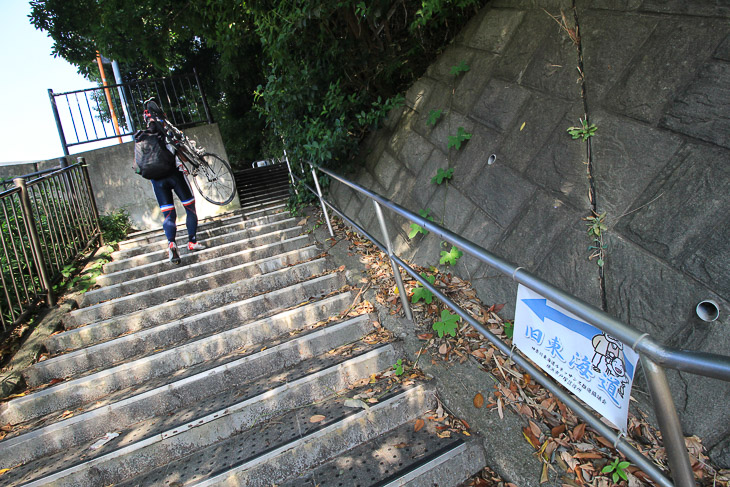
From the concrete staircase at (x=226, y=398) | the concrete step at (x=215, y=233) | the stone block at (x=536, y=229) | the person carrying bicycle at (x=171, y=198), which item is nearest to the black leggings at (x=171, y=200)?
the person carrying bicycle at (x=171, y=198)

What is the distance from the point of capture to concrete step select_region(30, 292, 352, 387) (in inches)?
119

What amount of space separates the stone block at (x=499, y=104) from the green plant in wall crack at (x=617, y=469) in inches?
89.0

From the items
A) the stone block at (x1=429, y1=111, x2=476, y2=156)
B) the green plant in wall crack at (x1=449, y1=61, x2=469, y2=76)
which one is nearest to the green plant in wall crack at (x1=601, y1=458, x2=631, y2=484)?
the stone block at (x1=429, y1=111, x2=476, y2=156)

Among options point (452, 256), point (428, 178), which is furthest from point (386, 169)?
point (452, 256)

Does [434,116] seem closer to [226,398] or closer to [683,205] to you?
[683,205]

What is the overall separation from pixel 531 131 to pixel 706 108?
1.02 meters

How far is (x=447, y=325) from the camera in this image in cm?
243

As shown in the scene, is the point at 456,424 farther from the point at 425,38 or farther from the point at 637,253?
the point at 425,38

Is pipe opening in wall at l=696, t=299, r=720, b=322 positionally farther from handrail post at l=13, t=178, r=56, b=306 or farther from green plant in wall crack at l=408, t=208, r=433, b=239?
handrail post at l=13, t=178, r=56, b=306

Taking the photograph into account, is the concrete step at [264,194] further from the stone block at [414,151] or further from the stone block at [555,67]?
the stone block at [555,67]

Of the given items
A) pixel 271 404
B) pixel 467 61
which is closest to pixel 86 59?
pixel 467 61

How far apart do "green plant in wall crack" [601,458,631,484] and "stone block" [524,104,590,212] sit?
1328 mm

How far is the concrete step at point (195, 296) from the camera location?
3.67m

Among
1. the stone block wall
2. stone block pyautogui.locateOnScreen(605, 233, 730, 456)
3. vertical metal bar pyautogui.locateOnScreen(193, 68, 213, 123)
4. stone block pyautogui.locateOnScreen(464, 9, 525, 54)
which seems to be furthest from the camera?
vertical metal bar pyautogui.locateOnScreen(193, 68, 213, 123)
